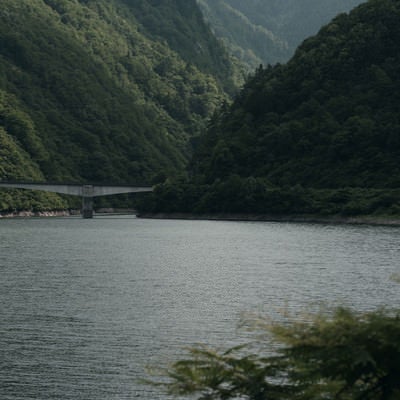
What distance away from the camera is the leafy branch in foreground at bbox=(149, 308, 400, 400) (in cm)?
1081

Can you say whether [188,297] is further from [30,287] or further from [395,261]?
[395,261]

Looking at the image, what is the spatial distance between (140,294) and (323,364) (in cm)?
5496

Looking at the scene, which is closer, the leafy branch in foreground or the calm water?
the leafy branch in foreground

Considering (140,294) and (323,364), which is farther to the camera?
(140,294)

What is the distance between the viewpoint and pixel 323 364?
1098 centimetres

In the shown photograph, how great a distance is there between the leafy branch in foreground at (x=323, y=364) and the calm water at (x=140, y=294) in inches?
98.0

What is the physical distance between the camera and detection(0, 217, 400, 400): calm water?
121 feet

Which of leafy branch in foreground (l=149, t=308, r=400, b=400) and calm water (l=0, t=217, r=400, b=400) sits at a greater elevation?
leafy branch in foreground (l=149, t=308, r=400, b=400)

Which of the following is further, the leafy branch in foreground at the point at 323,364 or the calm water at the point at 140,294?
the calm water at the point at 140,294

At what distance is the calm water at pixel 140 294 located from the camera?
36.9 m

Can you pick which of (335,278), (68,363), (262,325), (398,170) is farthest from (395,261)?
(398,170)

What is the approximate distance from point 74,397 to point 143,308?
24969mm

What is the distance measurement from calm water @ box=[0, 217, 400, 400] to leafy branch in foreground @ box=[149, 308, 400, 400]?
249cm

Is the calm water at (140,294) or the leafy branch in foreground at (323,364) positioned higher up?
the leafy branch in foreground at (323,364)
